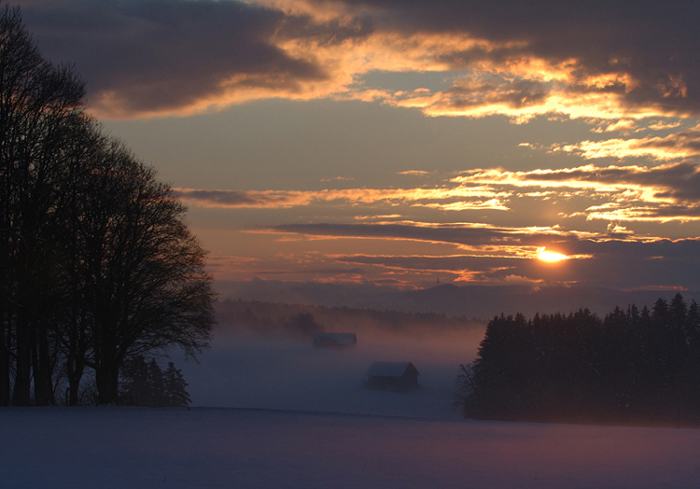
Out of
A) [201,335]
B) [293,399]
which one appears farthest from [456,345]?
[201,335]

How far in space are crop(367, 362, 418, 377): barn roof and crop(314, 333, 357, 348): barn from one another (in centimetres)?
4681

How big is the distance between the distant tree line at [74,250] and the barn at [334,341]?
114378mm

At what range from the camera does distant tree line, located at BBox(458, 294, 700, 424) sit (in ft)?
182

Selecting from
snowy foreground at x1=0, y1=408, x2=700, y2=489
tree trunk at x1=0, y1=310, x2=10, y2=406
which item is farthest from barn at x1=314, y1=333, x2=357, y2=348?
snowy foreground at x1=0, y1=408, x2=700, y2=489

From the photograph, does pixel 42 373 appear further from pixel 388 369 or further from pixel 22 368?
pixel 388 369

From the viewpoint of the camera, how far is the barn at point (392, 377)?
91.1 m

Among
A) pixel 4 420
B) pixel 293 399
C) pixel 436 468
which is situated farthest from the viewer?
pixel 293 399

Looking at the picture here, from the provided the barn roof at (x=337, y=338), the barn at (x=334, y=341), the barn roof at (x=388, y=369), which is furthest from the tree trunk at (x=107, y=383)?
the barn roof at (x=337, y=338)

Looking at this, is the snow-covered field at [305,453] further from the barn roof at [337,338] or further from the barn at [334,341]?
the barn roof at [337,338]

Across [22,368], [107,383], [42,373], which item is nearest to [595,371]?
[107,383]

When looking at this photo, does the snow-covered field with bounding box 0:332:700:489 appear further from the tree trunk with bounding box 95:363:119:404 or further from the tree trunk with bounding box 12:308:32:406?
the tree trunk with bounding box 95:363:119:404

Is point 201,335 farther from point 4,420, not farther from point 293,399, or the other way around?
point 293,399

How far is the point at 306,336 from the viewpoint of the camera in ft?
566

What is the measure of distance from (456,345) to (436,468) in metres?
174
